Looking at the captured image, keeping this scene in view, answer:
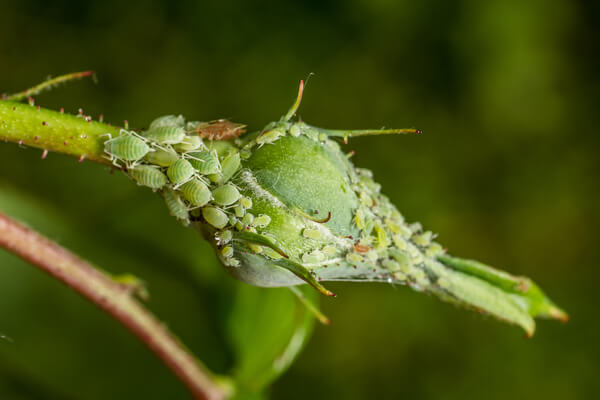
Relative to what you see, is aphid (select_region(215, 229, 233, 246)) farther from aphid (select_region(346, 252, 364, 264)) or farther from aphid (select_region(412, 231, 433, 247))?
aphid (select_region(412, 231, 433, 247))

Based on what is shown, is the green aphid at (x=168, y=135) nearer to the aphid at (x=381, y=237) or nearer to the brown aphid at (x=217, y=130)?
the brown aphid at (x=217, y=130)

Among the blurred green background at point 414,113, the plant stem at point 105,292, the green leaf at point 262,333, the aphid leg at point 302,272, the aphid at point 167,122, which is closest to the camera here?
the aphid leg at point 302,272

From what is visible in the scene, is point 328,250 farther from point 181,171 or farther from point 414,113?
point 414,113

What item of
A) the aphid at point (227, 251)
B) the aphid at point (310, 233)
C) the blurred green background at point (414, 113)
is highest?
the blurred green background at point (414, 113)

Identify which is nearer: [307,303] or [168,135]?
[168,135]

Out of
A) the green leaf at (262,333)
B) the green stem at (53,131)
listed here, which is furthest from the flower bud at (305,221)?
the green leaf at (262,333)

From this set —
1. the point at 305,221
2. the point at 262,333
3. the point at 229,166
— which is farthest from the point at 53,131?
the point at 262,333

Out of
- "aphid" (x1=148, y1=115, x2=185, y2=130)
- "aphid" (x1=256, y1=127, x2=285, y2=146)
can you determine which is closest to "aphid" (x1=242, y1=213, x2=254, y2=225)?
"aphid" (x1=256, y1=127, x2=285, y2=146)
